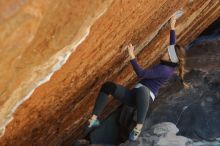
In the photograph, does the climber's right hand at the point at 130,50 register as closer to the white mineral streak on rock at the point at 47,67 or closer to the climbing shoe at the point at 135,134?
the climbing shoe at the point at 135,134

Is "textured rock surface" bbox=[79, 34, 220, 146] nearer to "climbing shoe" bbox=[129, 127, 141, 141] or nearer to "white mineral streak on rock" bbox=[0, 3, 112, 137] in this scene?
"climbing shoe" bbox=[129, 127, 141, 141]

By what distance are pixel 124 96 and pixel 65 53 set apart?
1.70m

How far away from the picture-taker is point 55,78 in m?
4.34

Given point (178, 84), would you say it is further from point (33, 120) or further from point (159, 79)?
point (33, 120)

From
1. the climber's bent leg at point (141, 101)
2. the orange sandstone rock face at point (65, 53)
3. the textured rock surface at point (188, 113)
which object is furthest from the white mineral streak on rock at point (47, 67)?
the textured rock surface at point (188, 113)

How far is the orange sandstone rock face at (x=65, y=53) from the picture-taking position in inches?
129

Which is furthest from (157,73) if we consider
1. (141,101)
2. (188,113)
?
(188,113)

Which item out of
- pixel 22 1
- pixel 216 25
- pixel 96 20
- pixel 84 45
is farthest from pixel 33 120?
pixel 216 25

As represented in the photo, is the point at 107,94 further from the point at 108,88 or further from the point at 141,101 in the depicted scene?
the point at 141,101

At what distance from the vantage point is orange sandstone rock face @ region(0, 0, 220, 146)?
329 centimetres

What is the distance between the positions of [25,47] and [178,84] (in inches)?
172

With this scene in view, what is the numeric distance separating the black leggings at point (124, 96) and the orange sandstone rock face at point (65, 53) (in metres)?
0.28

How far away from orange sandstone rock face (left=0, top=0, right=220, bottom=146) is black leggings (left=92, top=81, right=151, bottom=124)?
28 cm

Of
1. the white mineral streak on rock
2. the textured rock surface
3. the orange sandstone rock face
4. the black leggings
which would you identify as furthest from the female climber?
the white mineral streak on rock
